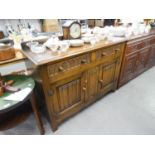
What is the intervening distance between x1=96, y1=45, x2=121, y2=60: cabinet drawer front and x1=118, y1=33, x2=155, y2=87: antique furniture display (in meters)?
0.18

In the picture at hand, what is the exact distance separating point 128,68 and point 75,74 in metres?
1.12

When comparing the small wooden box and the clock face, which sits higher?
the clock face

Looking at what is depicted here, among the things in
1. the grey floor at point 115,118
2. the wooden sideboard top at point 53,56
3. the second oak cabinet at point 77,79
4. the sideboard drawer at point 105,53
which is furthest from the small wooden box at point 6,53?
the sideboard drawer at point 105,53

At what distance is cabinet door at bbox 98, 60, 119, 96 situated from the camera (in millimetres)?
1542

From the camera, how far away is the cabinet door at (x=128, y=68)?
6.06ft

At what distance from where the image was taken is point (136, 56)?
1.97 m

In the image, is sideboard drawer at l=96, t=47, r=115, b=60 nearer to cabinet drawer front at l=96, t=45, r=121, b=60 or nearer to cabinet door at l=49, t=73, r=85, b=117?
cabinet drawer front at l=96, t=45, r=121, b=60

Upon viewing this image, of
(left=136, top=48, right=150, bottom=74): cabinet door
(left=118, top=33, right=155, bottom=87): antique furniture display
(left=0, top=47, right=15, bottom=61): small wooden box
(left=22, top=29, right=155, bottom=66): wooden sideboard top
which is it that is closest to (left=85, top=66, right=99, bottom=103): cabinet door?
(left=22, top=29, right=155, bottom=66): wooden sideboard top

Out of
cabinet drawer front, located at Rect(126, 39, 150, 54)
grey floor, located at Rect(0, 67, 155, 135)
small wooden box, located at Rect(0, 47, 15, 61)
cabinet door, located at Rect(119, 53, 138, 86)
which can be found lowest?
grey floor, located at Rect(0, 67, 155, 135)

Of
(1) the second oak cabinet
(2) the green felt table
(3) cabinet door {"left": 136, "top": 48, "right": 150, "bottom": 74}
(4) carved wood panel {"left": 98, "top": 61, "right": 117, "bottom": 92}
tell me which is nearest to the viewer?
(2) the green felt table

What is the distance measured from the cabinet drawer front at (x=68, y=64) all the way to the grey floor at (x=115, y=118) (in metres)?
0.73

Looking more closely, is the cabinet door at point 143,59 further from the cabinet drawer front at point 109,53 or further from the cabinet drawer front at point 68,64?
the cabinet drawer front at point 68,64
